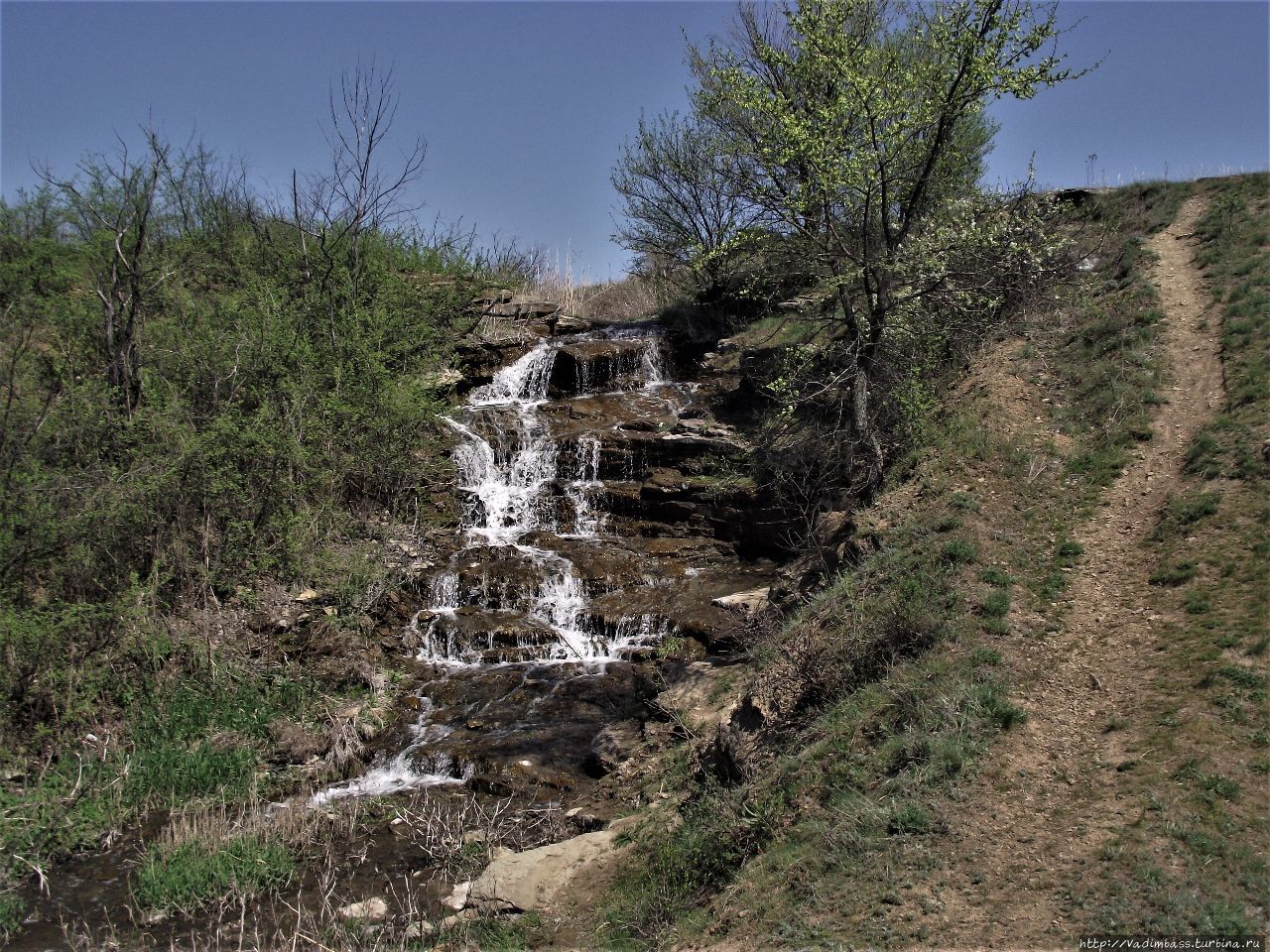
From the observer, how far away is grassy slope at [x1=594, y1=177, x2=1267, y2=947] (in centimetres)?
555

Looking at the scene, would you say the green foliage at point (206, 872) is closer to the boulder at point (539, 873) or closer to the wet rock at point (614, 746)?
the boulder at point (539, 873)

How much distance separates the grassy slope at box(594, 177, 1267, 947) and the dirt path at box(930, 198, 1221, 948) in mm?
199

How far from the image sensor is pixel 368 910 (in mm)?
7121

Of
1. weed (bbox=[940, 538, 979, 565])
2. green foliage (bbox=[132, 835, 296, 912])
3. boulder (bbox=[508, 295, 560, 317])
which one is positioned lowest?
green foliage (bbox=[132, 835, 296, 912])

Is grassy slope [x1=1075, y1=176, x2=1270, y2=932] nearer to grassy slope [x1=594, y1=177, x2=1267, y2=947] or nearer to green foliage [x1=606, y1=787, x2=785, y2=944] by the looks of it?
grassy slope [x1=594, y1=177, x2=1267, y2=947]

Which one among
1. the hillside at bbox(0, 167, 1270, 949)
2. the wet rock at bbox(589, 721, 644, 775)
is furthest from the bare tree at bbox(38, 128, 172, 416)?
the wet rock at bbox(589, 721, 644, 775)

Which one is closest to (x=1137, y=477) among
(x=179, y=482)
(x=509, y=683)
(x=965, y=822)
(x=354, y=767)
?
(x=965, y=822)

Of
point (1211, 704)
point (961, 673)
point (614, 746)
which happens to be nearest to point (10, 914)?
point (614, 746)

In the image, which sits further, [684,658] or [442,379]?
[442,379]

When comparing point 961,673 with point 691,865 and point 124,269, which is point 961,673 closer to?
point 691,865

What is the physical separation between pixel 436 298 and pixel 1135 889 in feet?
61.8

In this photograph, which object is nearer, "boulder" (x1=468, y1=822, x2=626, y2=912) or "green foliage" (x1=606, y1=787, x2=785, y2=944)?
"green foliage" (x1=606, y1=787, x2=785, y2=944)

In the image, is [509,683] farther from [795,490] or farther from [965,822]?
[965,822]

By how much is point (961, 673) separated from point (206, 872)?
736 cm
